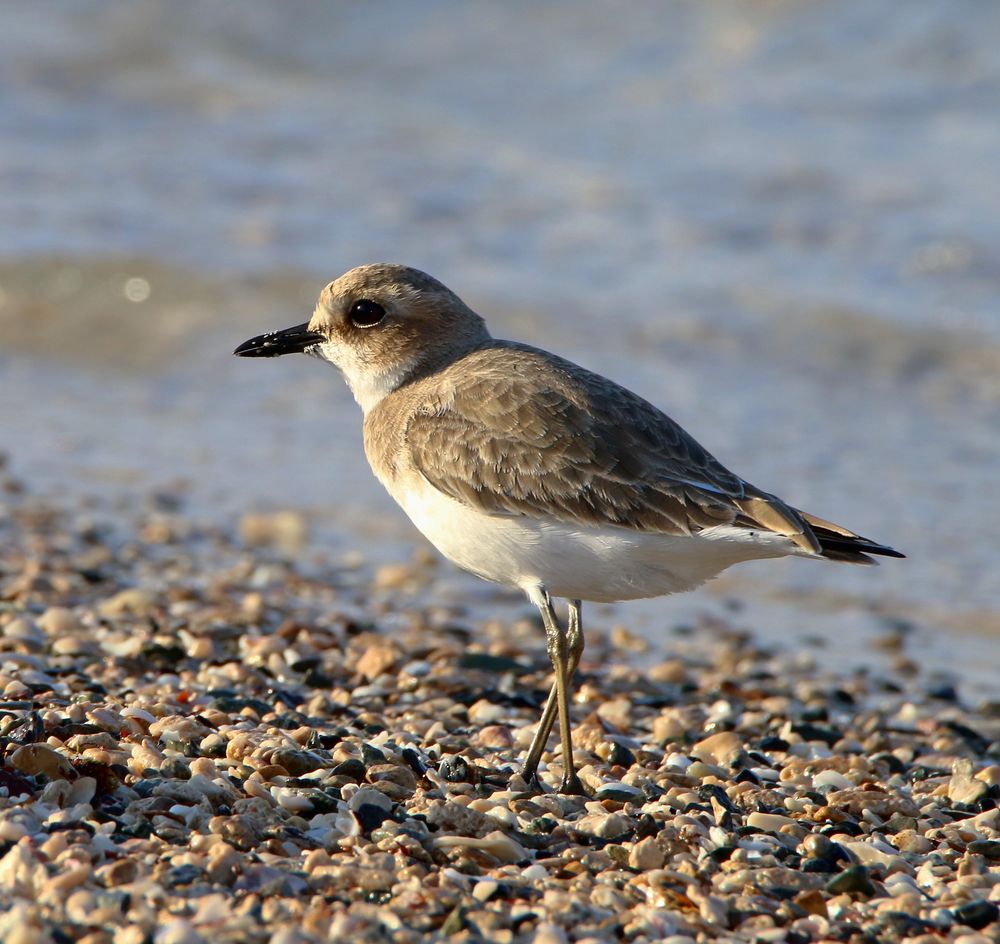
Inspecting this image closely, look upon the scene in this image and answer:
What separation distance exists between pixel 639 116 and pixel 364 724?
11026 mm

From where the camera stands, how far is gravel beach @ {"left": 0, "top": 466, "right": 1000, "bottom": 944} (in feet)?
12.6

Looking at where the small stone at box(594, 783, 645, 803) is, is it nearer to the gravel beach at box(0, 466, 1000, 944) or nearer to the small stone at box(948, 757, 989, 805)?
the gravel beach at box(0, 466, 1000, 944)

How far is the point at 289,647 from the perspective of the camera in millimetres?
6691

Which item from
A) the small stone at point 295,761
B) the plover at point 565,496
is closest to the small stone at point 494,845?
the small stone at point 295,761

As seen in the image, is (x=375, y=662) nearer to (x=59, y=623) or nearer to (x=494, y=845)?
(x=59, y=623)

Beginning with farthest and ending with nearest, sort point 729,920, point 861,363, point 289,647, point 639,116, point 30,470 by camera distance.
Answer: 1. point 639,116
2. point 861,363
3. point 30,470
4. point 289,647
5. point 729,920

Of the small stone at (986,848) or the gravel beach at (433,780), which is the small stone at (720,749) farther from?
the small stone at (986,848)

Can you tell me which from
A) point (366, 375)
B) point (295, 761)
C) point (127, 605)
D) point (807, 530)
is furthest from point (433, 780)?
point (127, 605)

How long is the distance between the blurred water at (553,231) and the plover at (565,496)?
320 centimetres

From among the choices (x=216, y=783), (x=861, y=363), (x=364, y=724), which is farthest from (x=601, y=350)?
(x=216, y=783)

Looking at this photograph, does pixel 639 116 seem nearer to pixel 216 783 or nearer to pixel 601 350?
pixel 601 350

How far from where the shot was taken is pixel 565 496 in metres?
5.01

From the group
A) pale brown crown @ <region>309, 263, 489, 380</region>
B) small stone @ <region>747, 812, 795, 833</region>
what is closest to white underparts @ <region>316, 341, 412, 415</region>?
pale brown crown @ <region>309, 263, 489, 380</region>

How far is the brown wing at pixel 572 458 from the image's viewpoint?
4.97m
